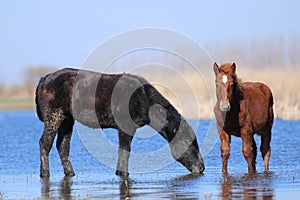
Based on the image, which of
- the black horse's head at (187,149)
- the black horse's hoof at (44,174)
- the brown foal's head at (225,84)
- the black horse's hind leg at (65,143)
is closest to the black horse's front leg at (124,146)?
the black horse's head at (187,149)

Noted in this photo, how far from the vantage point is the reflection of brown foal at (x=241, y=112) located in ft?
34.0

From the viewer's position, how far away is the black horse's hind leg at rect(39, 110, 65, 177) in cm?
1128

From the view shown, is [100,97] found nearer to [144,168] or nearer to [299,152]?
[144,168]

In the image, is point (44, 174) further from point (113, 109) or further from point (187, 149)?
point (187, 149)

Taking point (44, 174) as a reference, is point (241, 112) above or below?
above

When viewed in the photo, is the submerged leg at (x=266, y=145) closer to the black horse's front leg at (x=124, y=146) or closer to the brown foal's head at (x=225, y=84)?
the brown foal's head at (x=225, y=84)

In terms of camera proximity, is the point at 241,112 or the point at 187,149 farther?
the point at 187,149

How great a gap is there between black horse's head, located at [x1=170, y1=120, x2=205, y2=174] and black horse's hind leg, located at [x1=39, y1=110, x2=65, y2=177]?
1938mm

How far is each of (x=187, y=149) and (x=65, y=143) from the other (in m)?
2.10

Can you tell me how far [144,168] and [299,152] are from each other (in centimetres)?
416

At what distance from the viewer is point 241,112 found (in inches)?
430

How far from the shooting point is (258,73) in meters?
30.6

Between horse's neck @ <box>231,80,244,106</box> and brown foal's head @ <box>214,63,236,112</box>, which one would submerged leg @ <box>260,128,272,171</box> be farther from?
brown foal's head @ <box>214,63,236,112</box>

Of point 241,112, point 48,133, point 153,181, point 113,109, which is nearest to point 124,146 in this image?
point 113,109
